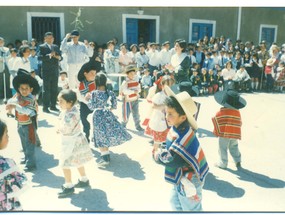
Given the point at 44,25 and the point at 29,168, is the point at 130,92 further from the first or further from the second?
the point at 44,25

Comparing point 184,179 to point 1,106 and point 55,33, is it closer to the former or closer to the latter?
point 1,106

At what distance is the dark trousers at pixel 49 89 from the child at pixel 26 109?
306 cm

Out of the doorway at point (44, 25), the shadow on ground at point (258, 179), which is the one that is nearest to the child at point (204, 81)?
the doorway at point (44, 25)

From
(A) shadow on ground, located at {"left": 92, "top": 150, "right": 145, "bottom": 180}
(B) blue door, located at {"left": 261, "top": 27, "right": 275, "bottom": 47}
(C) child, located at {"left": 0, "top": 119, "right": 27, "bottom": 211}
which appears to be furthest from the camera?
(B) blue door, located at {"left": 261, "top": 27, "right": 275, "bottom": 47}

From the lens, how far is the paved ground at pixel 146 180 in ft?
12.8

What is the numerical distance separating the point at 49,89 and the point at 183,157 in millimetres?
5467

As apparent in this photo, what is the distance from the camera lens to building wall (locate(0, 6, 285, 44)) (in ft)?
34.0

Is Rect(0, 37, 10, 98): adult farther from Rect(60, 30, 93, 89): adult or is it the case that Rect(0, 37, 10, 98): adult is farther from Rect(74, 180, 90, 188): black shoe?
Rect(74, 180, 90, 188): black shoe

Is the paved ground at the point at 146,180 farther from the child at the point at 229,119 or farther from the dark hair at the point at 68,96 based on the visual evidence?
the dark hair at the point at 68,96

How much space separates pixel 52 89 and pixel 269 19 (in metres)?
12.1

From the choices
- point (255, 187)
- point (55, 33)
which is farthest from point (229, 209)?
point (55, 33)

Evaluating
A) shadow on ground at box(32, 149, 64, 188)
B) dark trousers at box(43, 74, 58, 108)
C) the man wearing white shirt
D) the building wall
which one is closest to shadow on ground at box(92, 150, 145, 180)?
shadow on ground at box(32, 149, 64, 188)

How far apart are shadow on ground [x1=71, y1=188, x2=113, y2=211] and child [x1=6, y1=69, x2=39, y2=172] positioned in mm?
1018

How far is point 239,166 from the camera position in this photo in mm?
4941
